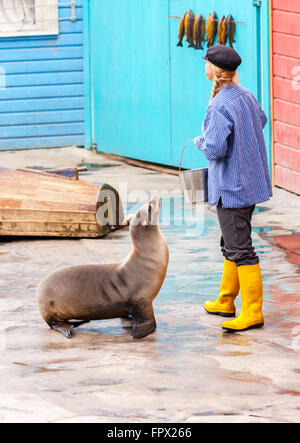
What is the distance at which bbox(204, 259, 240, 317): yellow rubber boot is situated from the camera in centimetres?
556

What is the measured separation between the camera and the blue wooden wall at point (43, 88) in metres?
13.4

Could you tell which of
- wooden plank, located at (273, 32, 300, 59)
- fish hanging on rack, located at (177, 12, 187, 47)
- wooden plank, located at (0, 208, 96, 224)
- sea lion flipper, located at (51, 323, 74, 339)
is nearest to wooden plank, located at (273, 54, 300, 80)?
wooden plank, located at (273, 32, 300, 59)

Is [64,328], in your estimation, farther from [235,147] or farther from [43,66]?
[43,66]

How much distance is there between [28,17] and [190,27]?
11.9 feet

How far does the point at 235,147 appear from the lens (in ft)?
17.0

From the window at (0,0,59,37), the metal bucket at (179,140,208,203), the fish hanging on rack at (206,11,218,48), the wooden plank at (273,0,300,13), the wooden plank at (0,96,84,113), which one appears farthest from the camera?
the wooden plank at (0,96,84,113)

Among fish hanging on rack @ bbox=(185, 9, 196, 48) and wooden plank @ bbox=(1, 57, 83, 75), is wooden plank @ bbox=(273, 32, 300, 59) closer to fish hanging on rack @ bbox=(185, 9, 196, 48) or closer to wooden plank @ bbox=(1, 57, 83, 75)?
fish hanging on rack @ bbox=(185, 9, 196, 48)

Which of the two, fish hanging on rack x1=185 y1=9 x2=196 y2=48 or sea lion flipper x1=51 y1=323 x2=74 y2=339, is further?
fish hanging on rack x1=185 y1=9 x2=196 y2=48

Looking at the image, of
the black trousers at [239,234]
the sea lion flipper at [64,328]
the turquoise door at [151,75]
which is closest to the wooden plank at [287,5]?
the turquoise door at [151,75]

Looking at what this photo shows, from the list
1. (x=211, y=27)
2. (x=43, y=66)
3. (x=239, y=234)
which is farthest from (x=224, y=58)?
(x=43, y=66)

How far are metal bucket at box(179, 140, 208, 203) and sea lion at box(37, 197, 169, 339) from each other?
0.34 metres

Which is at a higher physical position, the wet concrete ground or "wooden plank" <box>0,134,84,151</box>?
"wooden plank" <box>0,134,84,151</box>

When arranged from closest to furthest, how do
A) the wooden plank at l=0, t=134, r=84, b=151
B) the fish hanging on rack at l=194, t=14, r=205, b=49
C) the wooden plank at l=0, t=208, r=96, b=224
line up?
the wooden plank at l=0, t=208, r=96, b=224 → the fish hanging on rack at l=194, t=14, r=205, b=49 → the wooden plank at l=0, t=134, r=84, b=151

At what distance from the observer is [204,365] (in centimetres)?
469
